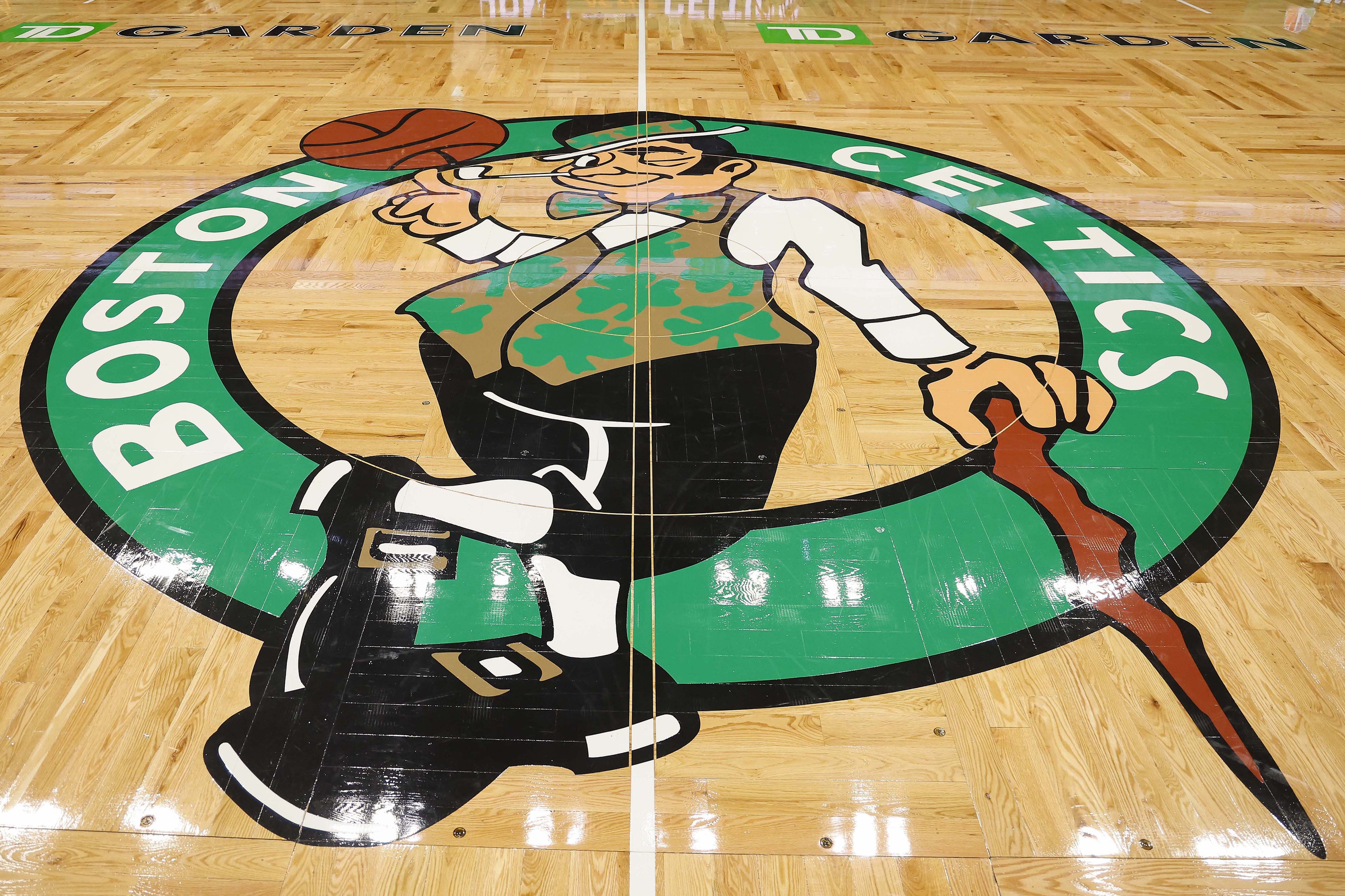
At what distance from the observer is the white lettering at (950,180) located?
4930mm

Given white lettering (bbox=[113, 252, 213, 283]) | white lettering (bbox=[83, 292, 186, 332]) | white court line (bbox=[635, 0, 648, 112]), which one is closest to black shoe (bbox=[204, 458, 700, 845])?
white lettering (bbox=[83, 292, 186, 332])

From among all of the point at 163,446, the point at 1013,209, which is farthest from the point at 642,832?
the point at 1013,209

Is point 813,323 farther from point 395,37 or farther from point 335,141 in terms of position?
point 395,37

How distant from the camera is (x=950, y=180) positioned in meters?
5.03

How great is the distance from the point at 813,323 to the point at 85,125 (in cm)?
463

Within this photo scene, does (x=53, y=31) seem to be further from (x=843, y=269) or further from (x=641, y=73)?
(x=843, y=269)

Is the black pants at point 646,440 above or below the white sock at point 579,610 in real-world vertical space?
above

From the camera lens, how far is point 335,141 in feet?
17.6

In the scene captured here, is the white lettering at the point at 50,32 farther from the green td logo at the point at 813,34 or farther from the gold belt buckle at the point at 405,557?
the gold belt buckle at the point at 405,557

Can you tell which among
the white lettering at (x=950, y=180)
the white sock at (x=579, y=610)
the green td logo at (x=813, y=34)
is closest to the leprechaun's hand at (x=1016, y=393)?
the white sock at (x=579, y=610)

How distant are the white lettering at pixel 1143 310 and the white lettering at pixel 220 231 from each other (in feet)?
12.5

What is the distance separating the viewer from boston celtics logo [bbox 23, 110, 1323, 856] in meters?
2.36

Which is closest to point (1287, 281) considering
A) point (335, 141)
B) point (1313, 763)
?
point (1313, 763)

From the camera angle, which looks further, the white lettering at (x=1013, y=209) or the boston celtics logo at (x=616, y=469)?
the white lettering at (x=1013, y=209)
